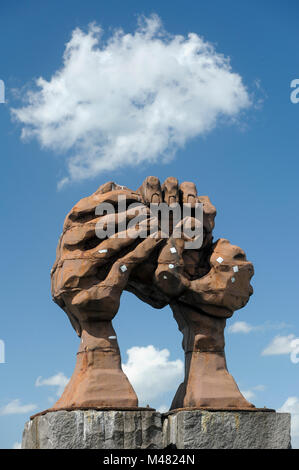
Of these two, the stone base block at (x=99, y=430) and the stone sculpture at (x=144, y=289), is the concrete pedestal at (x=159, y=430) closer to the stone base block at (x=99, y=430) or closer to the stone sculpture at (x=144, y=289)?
the stone base block at (x=99, y=430)

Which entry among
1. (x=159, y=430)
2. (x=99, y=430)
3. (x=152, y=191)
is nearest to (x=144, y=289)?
(x=152, y=191)

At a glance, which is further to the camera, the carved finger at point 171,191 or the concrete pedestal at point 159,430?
the carved finger at point 171,191

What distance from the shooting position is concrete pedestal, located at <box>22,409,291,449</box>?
33.7 ft

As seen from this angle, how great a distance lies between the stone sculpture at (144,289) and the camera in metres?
11.0

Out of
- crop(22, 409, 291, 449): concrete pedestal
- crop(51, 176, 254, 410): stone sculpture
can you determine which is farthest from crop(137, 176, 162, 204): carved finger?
crop(22, 409, 291, 449): concrete pedestal

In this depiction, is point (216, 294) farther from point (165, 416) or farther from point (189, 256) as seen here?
point (165, 416)

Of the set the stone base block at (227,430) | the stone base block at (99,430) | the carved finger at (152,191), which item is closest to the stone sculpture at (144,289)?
the carved finger at (152,191)

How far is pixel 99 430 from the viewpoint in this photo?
10.3m

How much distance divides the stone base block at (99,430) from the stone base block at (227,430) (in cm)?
33

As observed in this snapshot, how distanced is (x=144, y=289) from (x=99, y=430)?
248 centimetres

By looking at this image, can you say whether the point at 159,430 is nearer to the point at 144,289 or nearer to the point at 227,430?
the point at 227,430
